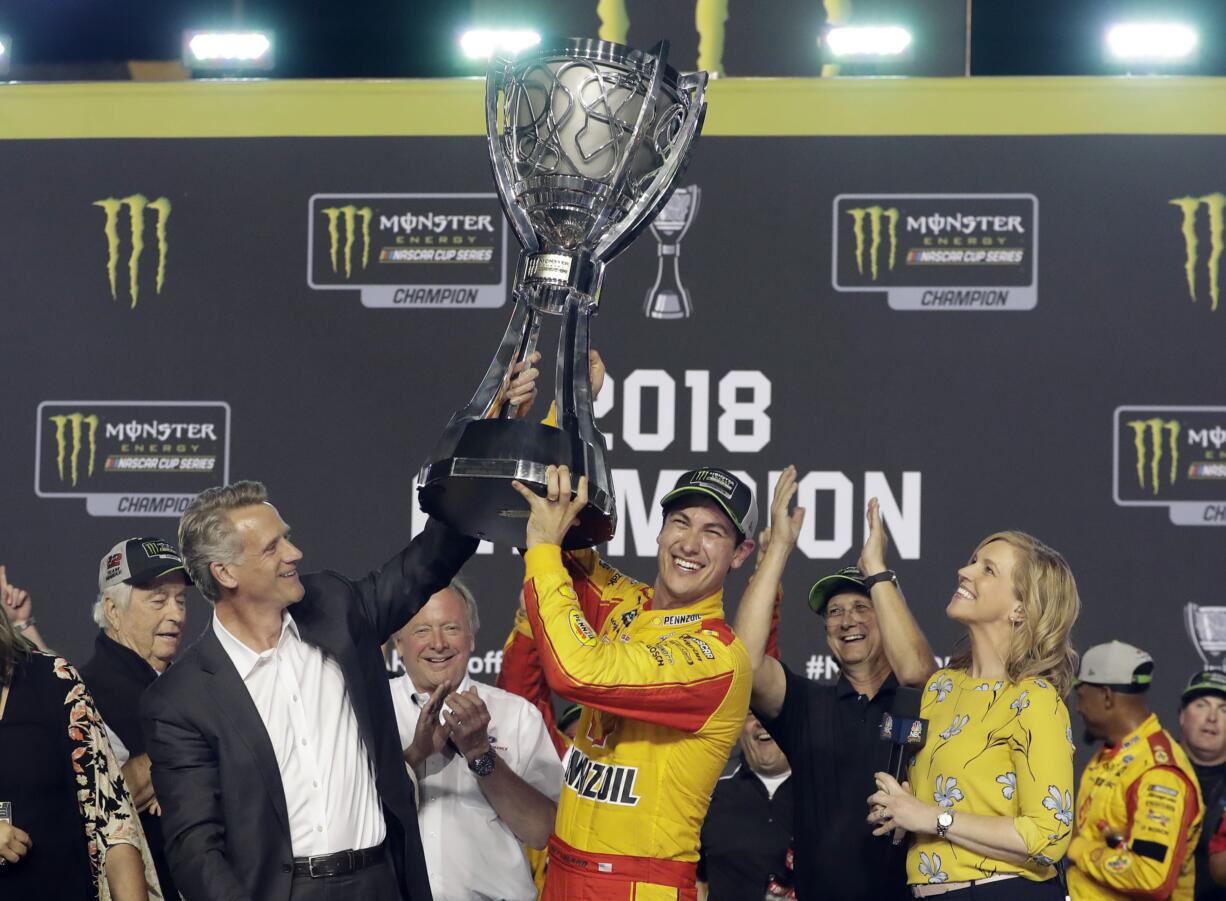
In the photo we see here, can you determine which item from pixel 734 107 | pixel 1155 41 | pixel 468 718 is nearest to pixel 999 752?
pixel 468 718

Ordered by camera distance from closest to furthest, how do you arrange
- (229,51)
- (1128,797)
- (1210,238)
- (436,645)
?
1. (436,645)
2. (1128,797)
3. (1210,238)
4. (229,51)

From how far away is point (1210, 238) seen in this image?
537 cm

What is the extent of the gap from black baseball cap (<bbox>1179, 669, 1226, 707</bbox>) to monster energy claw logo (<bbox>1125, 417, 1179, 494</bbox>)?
62 cm

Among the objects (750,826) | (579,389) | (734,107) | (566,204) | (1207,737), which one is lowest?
(750,826)

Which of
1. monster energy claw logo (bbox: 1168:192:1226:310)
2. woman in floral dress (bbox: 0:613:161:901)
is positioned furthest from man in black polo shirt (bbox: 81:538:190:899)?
monster energy claw logo (bbox: 1168:192:1226:310)

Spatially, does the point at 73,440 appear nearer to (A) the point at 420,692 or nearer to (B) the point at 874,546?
(A) the point at 420,692

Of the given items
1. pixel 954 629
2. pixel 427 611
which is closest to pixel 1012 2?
pixel 954 629

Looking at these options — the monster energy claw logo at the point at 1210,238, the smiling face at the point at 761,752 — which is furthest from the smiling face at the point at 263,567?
the monster energy claw logo at the point at 1210,238

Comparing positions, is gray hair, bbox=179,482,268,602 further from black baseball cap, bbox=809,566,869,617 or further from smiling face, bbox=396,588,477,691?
black baseball cap, bbox=809,566,869,617

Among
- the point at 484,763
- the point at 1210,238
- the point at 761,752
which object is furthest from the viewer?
the point at 1210,238

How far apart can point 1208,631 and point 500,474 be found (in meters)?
3.28

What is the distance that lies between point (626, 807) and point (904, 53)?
336cm

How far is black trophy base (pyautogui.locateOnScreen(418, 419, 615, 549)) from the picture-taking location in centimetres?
285

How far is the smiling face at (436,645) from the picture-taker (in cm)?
402
